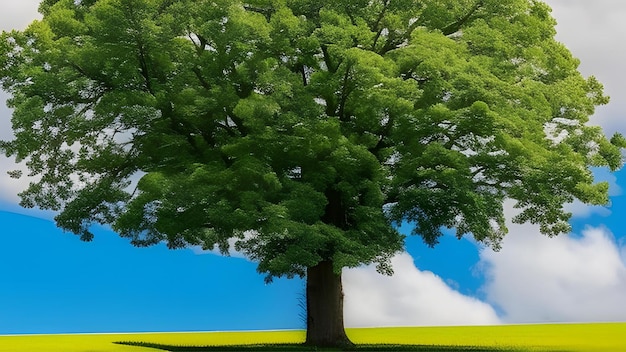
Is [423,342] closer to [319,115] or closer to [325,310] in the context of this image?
[325,310]

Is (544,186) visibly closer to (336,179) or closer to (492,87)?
(492,87)

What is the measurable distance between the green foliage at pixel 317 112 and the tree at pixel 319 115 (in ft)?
0.18

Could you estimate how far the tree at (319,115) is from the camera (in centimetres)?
2066

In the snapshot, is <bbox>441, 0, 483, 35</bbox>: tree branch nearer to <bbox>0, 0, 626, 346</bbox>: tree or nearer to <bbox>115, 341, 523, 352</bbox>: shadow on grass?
<bbox>0, 0, 626, 346</bbox>: tree

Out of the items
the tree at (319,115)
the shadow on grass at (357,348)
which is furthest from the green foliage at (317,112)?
the shadow on grass at (357,348)

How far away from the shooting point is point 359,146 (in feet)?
67.4

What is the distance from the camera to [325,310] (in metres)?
23.8

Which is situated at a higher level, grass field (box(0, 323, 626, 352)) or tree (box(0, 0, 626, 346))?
tree (box(0, 0, 626, 346))

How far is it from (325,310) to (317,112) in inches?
256

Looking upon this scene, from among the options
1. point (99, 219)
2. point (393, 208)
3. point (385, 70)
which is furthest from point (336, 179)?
point (99, 219)

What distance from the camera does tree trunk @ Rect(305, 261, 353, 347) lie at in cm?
2364

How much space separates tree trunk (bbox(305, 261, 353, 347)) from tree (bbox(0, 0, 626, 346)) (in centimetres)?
5

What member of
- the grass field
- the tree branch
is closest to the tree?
the tree branch

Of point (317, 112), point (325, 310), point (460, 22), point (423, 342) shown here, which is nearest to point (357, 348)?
point (325, 310)
